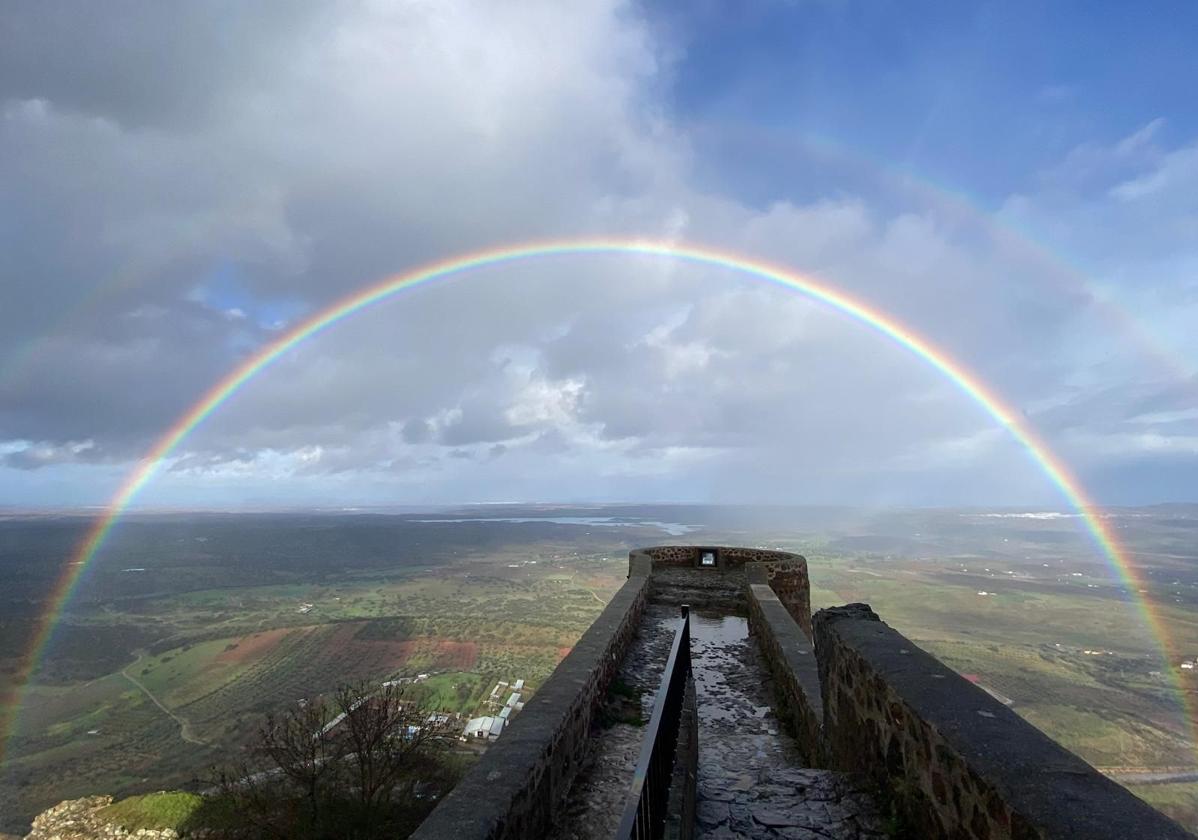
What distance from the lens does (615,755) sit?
5613 millimetres

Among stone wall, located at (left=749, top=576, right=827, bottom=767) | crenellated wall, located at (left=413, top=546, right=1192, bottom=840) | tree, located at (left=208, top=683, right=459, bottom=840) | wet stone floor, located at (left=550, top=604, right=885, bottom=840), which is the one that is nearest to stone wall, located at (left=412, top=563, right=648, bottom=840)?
crenellated wall, located at (left=413, top=546, right=1192, bottom=840)

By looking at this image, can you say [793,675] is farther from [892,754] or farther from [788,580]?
[788,580]

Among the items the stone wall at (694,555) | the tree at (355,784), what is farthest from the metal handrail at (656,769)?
the tree at (355,784)

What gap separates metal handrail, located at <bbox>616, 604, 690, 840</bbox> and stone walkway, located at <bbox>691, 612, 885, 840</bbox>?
92 cm

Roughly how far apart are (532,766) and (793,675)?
4203mm

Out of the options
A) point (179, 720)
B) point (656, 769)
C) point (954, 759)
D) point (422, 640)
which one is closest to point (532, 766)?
point (656, 769)

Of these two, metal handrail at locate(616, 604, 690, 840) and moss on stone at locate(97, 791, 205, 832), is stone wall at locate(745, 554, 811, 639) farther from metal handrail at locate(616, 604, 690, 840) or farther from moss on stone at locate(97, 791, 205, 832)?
moss on stone at locate(97, 791, 205, 832)

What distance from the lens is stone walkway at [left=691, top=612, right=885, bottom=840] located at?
3719 mm

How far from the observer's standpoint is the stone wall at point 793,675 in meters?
5.79

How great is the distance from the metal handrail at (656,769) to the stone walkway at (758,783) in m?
0.92

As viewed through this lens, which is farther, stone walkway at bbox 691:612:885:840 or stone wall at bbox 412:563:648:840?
stone walkway at bbox 691:612:885:840

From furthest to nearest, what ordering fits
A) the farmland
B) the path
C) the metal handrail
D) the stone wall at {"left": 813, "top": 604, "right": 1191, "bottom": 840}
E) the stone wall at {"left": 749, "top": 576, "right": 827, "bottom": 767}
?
the path → the farmland → the stone wall at {"left": 749, "top": 576, "right": 827, "bottom": 767} → the stone wall at {"left": 813, "top": 604, "right": 1191, "bottom": 840} → the metal handrail

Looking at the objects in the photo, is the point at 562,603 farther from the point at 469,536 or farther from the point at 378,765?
the point at 469,536

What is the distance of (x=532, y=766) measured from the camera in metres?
3.87
